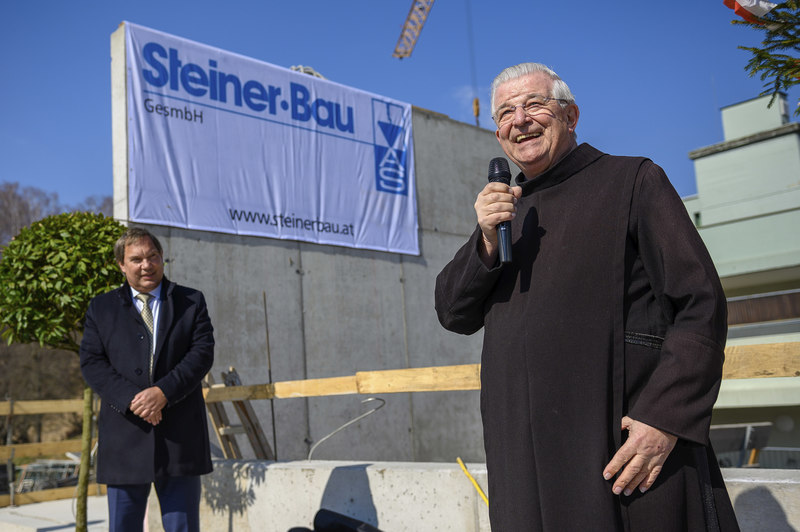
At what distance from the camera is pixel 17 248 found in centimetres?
482

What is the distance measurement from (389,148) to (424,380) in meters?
7.32

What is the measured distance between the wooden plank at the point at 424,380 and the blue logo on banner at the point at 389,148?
6546 mm

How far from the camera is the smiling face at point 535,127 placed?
1.74 m

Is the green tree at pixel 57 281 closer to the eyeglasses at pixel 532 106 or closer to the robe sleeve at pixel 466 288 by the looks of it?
the robe sleeve at pixel 466 288

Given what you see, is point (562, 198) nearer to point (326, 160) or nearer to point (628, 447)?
point (628, 447)

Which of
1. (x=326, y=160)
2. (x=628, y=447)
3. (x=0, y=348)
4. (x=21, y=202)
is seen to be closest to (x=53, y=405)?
(x=326, y=160)

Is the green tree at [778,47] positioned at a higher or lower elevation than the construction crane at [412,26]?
lower

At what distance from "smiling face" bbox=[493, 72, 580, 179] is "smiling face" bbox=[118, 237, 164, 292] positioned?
2.15 meters

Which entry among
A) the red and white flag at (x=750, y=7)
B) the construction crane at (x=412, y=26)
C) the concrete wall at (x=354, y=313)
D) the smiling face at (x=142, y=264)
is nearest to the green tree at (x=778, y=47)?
the red and white flag at (x=750, y=7)

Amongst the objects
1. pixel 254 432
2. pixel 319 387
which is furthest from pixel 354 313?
pixel 319 387

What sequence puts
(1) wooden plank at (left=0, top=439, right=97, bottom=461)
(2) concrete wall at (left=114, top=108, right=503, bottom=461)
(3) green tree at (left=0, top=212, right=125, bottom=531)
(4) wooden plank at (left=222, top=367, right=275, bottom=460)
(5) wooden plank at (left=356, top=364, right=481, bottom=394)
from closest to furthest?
(5) wooden plank at (left=356, top=364, right=481, bottom=394), (3) green tree at (left=0, top=212, right=125, bottom=531), (4) wooden plank at (left=222, top=367, right=275, bottom=460), (1) wooden plank at (left=0, top=439, right=97, bottom=461), (2) concrete wall at (left=114, top=108, right=503, bottom=461)

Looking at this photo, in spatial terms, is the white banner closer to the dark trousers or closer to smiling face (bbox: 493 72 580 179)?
the dark trousers

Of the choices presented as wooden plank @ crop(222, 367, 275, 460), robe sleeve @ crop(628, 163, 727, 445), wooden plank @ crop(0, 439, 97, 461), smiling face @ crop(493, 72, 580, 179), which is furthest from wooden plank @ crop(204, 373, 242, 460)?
robe sleeve @ crop(628, 163, 727, 445)

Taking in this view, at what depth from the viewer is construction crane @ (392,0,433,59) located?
37.1m
